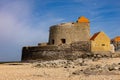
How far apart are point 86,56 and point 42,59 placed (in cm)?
561

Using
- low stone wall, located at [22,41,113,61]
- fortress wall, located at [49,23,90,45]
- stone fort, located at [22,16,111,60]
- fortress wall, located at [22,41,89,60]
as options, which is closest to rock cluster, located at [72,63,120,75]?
low stone wall, located at [22,41,113,61]

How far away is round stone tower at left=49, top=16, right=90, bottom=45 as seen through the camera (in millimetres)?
37250

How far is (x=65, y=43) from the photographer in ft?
119

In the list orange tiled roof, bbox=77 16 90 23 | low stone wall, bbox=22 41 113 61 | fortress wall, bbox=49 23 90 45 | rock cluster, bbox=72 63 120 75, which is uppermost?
A: orange tiled roof, bbox=77 16 90 23

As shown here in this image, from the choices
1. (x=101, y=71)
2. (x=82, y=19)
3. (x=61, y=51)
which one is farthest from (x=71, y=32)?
(x=101, y=71)

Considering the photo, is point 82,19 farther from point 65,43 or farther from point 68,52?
point 68,52

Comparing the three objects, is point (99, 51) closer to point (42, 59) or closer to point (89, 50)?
point (89, 50)

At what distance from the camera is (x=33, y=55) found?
121 ft

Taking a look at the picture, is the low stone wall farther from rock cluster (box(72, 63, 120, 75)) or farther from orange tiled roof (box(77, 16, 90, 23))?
rock cluster (box(72, 63, 120, 75))

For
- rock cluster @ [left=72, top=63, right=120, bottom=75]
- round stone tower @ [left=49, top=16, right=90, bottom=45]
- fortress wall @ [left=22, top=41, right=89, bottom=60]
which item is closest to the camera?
rock cluster @ [left=72, top=63, right=120, bottom=75]

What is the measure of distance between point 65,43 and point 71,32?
1.87m

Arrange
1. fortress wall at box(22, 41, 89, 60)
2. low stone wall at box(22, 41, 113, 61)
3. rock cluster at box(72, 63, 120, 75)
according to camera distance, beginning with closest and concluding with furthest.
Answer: rock cluster at box(72, 63, 120, 75) < low stone wall at box(22, 41, 113, 61) < fortress wall at box(22, 41, 89, 60)

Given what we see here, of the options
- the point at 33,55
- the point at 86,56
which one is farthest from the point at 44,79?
Answer: the point at 33,55

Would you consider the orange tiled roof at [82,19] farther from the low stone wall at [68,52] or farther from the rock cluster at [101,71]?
the rock cluster at [101,71]
